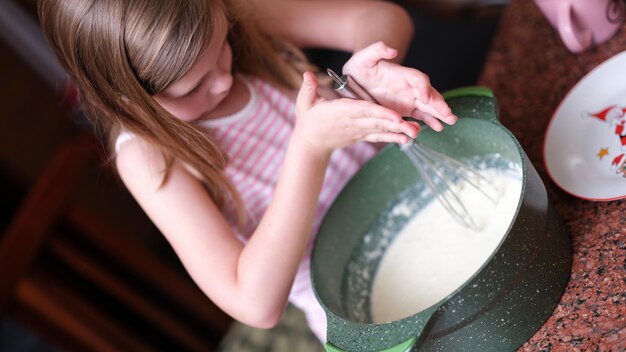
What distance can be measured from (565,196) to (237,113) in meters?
0.48

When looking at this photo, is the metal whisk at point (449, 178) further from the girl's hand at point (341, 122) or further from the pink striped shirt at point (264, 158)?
the pink striped shirt at point (264, 158)

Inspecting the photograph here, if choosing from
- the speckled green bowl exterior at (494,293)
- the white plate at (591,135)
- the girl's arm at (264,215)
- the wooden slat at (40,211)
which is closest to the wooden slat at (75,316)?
the wooden slat at (40,211)

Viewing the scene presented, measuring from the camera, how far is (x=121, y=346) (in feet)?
4.42

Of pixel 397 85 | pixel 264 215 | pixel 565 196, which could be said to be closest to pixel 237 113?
pixel 264 215

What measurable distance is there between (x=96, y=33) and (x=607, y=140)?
618 mm

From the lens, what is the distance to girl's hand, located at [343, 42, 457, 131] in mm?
698

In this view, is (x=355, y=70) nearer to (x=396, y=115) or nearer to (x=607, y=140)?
(x=396, y=115)

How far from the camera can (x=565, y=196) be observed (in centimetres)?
81

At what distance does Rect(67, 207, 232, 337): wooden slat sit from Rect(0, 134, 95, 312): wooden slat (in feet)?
0.20

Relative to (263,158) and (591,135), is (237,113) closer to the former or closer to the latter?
(263,158)

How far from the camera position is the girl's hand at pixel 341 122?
27.1 inches

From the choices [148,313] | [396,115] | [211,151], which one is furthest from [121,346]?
[396,115]

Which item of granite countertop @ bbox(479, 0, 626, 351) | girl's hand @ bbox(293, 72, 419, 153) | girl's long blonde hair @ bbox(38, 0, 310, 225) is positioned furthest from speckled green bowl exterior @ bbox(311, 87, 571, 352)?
girl's long blonde hair @ bbox(38, 0, 310, 225)

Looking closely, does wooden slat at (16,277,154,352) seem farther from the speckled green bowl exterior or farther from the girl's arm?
the speckled green bowl exterior
